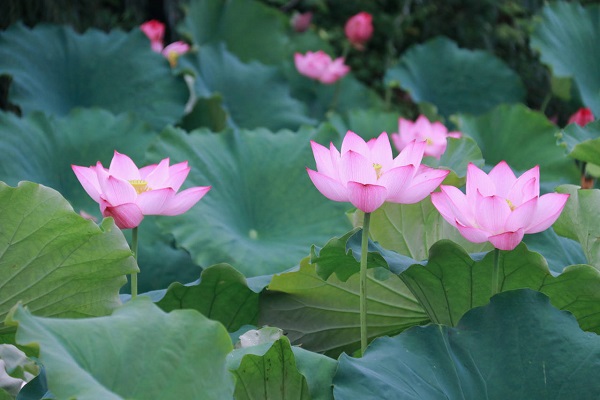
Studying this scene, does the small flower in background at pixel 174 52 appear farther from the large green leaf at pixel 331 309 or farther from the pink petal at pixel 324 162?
the pink petal at pixel 324 162

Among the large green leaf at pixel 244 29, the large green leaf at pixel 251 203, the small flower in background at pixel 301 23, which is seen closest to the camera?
the large green leaf at pixel 251 203

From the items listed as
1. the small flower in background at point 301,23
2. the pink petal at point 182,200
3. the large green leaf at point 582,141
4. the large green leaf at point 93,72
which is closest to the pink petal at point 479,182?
the pink petal at point 182,200

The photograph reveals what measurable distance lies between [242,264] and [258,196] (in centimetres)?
27

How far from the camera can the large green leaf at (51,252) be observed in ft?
3.41

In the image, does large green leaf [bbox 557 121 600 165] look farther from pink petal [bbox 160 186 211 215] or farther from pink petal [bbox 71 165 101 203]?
pink petal [bbox 71 165 101 203]

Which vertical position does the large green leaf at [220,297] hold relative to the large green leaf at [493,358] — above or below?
below

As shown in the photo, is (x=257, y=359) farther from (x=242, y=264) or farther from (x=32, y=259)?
(x=242, y=264)

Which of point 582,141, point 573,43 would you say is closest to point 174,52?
point 573,43

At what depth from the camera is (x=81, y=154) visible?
2.19m

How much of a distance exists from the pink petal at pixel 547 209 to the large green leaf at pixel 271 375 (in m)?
0.31

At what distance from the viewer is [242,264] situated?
1.85 metres

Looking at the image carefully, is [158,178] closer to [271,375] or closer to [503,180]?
[271,375]

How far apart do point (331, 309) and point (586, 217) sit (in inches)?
15.0

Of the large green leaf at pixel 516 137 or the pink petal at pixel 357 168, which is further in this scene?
the large green leaf at pixel 516 137
